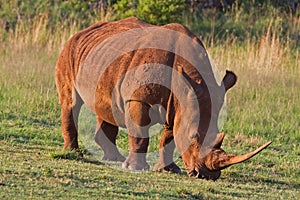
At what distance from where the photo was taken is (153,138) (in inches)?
429

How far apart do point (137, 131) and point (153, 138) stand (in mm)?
2692

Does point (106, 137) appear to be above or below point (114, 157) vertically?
above

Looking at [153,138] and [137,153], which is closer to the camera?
[137,153]

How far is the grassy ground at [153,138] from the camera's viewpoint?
717 centimetres

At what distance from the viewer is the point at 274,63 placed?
47.6ft

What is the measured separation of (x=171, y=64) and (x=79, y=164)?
56.9 inches

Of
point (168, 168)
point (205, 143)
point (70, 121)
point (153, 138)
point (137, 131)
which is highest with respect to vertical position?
point (205, 143)

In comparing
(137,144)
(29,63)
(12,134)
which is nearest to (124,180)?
(137,144)

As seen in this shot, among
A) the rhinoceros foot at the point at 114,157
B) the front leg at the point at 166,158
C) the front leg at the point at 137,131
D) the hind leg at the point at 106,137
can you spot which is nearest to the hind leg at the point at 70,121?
the hind leg at the point at 106,137

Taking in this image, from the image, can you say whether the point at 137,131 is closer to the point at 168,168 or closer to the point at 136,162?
the point at 136,162

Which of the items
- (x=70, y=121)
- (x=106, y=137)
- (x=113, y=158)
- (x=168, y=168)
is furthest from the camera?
(x=106, y=137)

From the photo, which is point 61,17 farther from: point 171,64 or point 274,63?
point 171,64

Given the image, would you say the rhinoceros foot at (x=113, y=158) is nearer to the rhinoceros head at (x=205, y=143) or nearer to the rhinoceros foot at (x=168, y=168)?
the rhinoceros foot at (x=168, y=168)

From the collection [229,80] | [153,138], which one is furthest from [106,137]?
[229,80]
